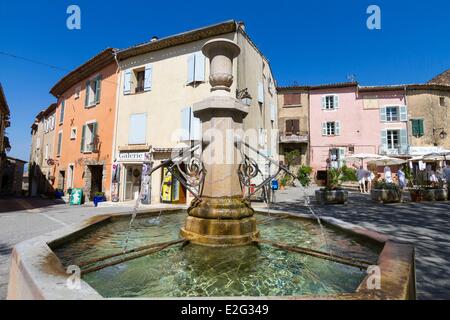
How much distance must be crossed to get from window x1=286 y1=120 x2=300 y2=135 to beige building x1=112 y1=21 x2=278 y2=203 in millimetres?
12513

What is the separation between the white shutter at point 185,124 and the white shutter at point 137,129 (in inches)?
99.6

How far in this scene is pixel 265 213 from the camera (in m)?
5.50

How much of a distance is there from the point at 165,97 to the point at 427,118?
2550cm

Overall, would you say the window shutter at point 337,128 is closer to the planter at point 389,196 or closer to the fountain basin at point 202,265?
the planter at point 389,196

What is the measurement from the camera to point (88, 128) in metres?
16.3

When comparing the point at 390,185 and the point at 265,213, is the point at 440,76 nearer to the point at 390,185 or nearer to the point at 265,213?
the point at 390,185

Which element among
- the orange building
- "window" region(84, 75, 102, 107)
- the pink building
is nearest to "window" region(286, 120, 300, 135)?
the pink building

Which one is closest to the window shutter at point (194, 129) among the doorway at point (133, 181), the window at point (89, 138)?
the doorway at point (133, 181)

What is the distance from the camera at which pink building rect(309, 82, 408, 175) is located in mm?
24500

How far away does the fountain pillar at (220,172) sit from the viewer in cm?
321

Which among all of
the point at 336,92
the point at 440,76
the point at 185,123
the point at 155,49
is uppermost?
the point at 440,76
